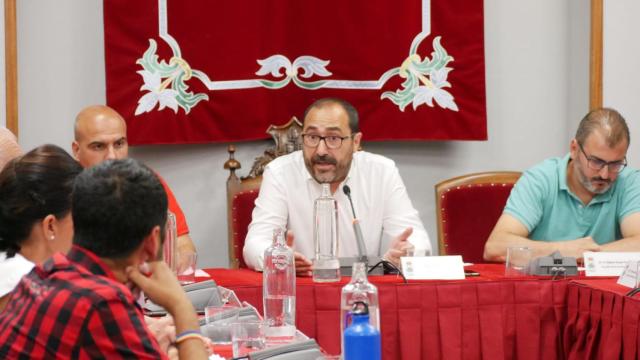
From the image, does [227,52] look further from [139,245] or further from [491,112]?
[139,245]

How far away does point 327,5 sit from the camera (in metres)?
4.45

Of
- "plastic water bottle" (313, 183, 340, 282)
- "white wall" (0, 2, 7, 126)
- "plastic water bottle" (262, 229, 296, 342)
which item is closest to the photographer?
"plastic water bottle" (262, 229, 296, 342)

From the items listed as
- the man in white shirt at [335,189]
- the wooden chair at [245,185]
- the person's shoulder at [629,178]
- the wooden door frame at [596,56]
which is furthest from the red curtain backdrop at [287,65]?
the person's shoulder at [629,178]

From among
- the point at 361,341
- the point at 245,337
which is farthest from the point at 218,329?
the point at 361,341

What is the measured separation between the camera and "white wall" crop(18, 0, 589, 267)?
434 cm

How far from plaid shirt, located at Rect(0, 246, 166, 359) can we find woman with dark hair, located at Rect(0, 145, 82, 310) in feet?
1.55

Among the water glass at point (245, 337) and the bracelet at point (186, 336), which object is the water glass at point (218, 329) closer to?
the water glass at point (245, 337)

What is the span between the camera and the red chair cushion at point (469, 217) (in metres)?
4.03

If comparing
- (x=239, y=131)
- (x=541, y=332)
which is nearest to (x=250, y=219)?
(x=239, y=131)

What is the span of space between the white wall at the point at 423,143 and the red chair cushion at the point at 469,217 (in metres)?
0.63

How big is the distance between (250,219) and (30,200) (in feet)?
6.41

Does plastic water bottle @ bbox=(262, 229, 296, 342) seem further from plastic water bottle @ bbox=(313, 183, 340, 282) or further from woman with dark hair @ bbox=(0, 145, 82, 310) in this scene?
woman with dark hair @ bbox=(0, 145, 82, 310)

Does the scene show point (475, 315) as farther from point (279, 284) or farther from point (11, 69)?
point (11, 69)

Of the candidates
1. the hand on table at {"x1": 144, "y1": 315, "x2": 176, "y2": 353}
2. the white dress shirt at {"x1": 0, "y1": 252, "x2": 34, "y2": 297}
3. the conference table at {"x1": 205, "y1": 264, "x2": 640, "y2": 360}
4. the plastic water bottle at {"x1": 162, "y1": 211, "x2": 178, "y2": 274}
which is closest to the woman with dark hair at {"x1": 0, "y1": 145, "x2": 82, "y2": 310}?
the white dress shirt at {"x1": 0, "y1": 252, "x2": 34, "y2": 297}
